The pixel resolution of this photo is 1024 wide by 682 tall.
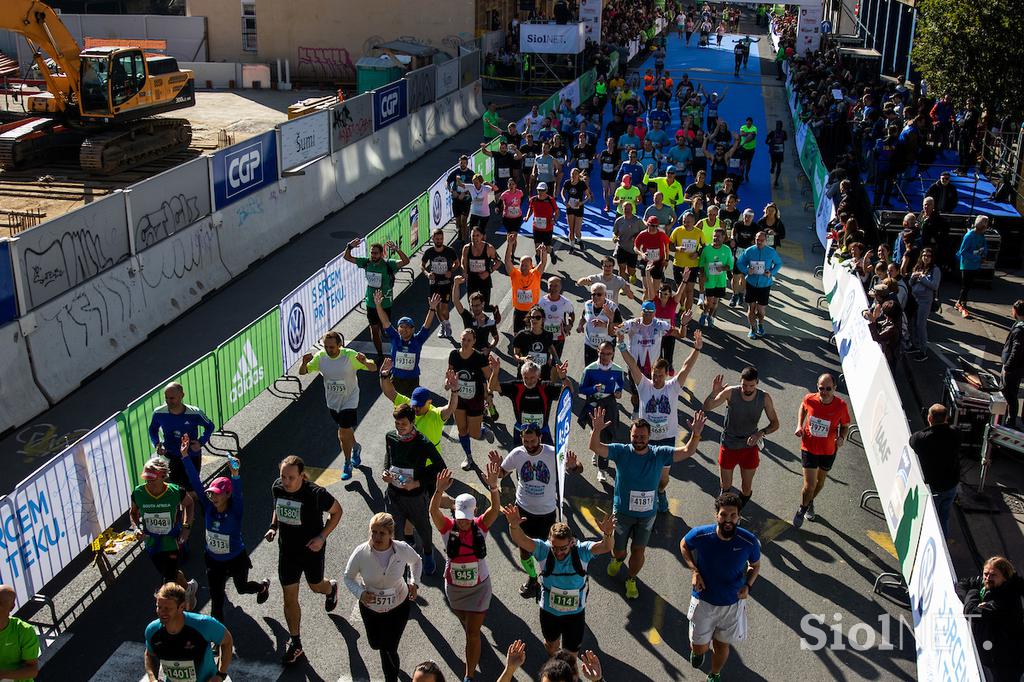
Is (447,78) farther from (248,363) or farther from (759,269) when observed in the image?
(248,363)

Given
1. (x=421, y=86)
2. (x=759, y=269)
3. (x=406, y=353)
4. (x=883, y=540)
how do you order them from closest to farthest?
1. (x=883, y=540)
2. (x=406, y=353)
3. (x=759, y=269)
4. (x=421, y=86)

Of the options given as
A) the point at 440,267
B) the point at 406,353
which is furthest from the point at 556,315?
the point at 440,267

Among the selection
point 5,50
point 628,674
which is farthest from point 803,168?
point 5,50

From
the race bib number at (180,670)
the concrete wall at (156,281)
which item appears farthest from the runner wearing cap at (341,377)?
the race bib number at (180,670)

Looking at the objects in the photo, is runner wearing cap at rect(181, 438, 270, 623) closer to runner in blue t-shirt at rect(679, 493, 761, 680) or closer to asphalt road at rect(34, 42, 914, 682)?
asphalt road at rect(34, 42, 914, 682)

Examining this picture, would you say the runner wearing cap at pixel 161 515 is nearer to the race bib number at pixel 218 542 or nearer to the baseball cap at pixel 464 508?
the race bib number at pixel 218 542

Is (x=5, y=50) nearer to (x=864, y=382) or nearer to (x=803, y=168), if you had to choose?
(x=803, y=168)

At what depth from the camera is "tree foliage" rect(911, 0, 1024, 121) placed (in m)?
23.0

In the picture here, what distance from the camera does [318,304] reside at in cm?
1503

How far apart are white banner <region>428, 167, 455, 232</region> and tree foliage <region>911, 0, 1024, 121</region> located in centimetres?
1227

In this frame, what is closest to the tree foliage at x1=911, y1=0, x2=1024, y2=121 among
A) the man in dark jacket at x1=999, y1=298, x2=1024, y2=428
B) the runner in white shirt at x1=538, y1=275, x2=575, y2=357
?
the man in dark jacket at x1=999, y1=298, x2=1024, y2=428

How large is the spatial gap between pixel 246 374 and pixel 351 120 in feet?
45.7

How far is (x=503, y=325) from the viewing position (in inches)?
661

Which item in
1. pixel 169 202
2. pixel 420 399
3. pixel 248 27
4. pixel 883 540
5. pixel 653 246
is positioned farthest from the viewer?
pixel 248 27
